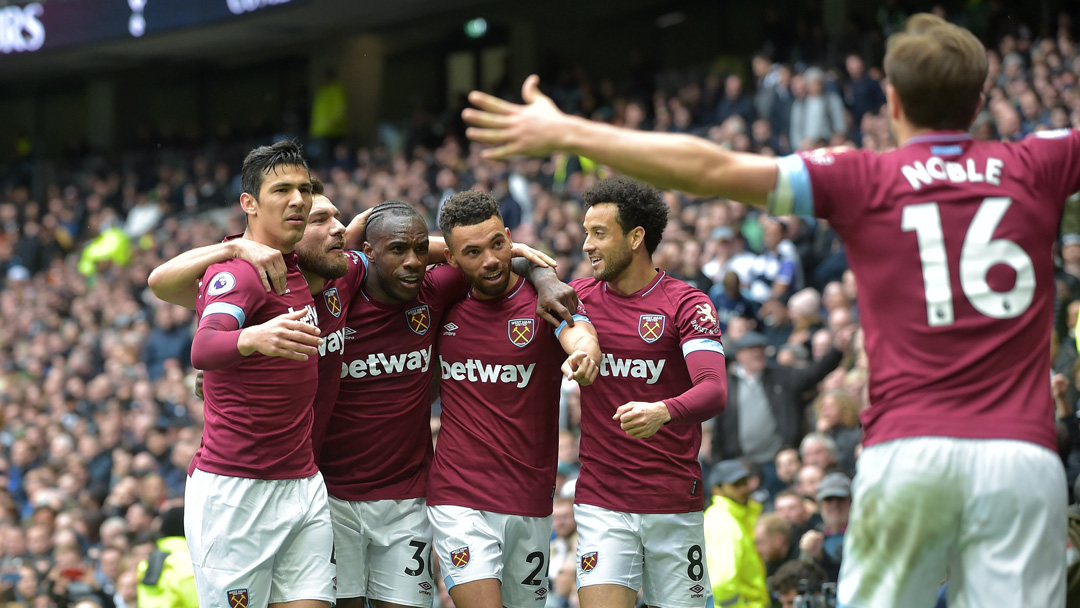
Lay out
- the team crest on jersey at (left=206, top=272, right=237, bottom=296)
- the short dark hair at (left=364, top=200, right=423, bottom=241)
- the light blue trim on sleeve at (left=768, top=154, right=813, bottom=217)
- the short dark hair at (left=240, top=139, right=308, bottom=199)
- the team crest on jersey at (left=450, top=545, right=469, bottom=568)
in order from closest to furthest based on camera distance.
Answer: the light blue trim on sleeve at (left=768, top=154, right=813, bottom=217)
the team crest on jersey at (left=206, top=272, right=237, bottom=296)
the short dark hair at (left=240, top=139, right=308, bottom=199)
the team crest on jersey at (left=450, top=545, right=469, bottom=568)
the short dark hair at (left=364, top=200, right=423, bottom=241)

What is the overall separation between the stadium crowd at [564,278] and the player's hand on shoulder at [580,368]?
289 cm

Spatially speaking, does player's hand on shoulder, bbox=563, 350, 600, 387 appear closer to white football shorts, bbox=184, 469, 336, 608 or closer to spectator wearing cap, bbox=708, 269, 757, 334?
white football shorts, bbox=184, 469, 336, 608

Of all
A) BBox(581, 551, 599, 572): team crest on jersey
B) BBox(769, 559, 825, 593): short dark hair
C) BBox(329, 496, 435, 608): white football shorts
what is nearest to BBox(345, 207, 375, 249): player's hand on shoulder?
BBox(329, 496, 435, 608): white football shorts

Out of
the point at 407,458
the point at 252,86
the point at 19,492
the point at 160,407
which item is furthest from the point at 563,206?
the point at 252,86

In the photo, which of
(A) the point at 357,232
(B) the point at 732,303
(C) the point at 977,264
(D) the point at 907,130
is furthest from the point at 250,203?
(B) the point at 732,303

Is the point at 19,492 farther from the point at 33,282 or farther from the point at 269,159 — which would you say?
the point at 269,159

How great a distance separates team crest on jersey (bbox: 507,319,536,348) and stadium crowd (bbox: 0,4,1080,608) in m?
2.47

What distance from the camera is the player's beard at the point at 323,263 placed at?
5.47m

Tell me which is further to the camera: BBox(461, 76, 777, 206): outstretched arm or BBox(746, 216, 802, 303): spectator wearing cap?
BBox(746, 216, 802, 303): spectator wearing cap

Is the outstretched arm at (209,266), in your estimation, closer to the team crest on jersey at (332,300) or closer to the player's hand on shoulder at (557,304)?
the team crest on jersey at (332,300)

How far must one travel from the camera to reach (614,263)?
18.4 feet

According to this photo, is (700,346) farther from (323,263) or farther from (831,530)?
(831,530)

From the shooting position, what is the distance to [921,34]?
133 inches

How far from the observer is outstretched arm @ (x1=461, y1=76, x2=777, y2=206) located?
338 cm
